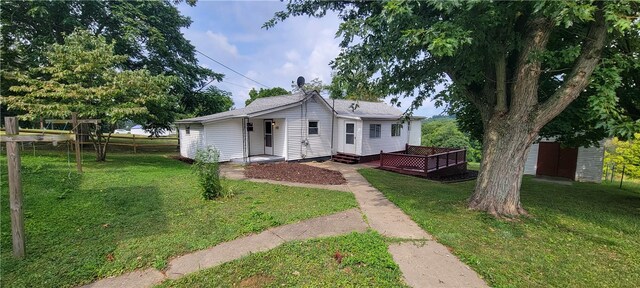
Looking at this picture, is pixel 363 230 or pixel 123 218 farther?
pixel 123 218

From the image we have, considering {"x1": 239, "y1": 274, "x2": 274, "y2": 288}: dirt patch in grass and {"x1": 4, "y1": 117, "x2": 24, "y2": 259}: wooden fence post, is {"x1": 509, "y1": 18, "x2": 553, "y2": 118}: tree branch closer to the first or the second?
{"x1": 239, "y1": 274, "x2": 274, "y2": 288}: dirt patch in grass

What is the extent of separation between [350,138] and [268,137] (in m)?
4.69

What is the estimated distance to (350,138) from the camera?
1552 centimetres

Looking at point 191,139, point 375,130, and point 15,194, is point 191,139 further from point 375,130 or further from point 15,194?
point 15,194

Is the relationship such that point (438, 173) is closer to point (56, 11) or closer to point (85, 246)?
point (85, 246)

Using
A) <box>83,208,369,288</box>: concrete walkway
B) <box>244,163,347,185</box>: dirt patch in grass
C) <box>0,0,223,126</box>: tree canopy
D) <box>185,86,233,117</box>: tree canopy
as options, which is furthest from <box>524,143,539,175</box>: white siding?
<box>185,86,233,117</box>: tree canopy

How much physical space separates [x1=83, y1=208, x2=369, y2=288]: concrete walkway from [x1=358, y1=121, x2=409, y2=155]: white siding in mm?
9582

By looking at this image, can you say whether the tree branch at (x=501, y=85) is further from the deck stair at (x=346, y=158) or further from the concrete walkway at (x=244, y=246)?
the deck stair at (x=346, y=158)

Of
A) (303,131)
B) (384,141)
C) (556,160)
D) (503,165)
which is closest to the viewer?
(503,165)

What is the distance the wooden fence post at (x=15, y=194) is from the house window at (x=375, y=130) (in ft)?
45.2

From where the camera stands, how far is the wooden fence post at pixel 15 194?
12.1 ft

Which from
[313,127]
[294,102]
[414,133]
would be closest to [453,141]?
[414,133]

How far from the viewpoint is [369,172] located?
1190 cm

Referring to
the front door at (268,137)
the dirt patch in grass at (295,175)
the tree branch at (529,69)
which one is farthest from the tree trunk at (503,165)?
the front door at (268,137)
